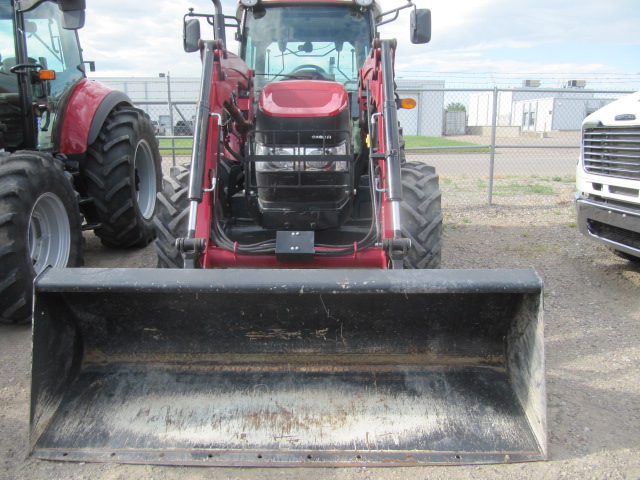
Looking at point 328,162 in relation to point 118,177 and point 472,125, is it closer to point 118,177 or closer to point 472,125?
point 118,177

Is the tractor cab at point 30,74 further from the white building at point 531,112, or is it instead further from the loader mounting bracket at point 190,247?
the white building at point 531,112

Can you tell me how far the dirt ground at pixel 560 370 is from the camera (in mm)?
2514

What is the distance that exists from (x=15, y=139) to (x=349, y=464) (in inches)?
159

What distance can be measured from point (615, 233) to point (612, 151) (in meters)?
0.73

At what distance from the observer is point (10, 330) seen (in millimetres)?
4051

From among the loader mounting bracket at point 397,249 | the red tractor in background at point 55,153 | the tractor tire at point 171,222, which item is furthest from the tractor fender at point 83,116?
the loader mounting bracket at point 397,249

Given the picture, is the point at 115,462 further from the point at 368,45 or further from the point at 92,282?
the point at 368,45

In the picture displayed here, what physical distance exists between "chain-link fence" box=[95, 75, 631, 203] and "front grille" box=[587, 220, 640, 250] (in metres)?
2.46

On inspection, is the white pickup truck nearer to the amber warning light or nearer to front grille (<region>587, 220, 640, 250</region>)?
Answer: front grille (<region>587, 220, 640, 250</region>)

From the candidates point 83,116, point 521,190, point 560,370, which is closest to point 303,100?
point 560,370

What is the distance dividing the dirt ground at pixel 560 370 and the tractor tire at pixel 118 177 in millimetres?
314

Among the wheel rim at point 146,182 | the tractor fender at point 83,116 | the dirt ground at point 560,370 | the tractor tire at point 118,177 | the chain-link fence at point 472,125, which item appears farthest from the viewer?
the chain-link fence at point 472,125

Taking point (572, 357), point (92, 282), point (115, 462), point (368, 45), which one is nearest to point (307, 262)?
point (92, 282)

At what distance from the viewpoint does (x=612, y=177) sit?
4.83 meters
